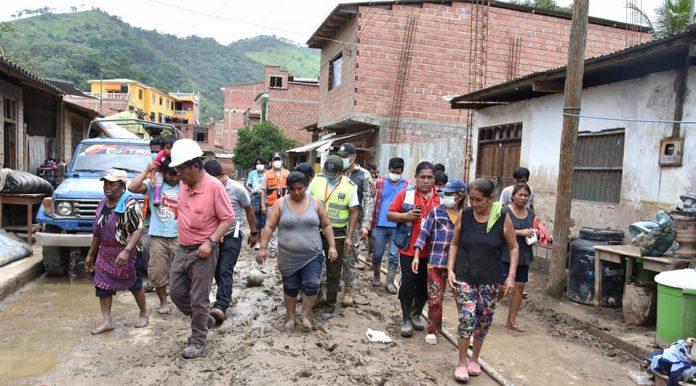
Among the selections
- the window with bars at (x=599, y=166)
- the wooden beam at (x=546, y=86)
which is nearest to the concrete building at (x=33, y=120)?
the wooden beam at (x=546, y=86)

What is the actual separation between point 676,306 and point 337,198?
11.5ft

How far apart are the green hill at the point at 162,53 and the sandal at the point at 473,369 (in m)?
68.9

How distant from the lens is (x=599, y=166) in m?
8.31

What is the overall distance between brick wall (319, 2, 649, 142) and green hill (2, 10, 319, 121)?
5521 centimetres

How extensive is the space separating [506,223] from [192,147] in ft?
8.98

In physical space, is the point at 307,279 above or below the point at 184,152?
below

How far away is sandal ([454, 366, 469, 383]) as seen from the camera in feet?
14.0

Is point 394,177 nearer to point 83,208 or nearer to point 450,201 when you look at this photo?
point 450,201

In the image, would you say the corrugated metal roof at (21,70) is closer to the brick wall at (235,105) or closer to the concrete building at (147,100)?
the concrete building at (147,100)

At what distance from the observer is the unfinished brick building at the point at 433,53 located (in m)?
16.8

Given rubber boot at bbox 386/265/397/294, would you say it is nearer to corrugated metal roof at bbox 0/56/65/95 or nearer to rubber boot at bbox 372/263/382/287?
rubber boot at bbox 372/263/382/287

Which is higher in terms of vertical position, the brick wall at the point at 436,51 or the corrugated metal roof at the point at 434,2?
the corrugated metal roof at the point at 434,2

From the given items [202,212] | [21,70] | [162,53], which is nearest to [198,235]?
[202,212]

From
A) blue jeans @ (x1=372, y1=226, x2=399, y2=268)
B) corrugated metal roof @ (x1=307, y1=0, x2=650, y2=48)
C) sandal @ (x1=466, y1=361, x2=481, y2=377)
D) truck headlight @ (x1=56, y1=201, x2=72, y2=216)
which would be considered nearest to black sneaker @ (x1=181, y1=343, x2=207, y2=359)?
sandal @ (x1=466, y1=361, x2=481, y2=377)
